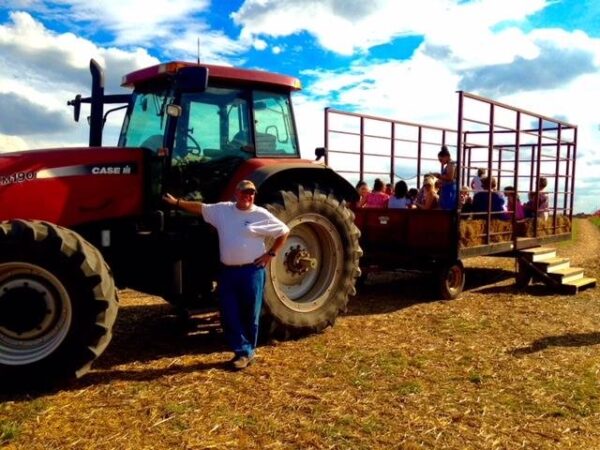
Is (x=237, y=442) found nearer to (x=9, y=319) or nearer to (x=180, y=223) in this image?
(x=9, y=319)

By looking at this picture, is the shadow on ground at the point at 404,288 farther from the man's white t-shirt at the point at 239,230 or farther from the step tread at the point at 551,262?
the man's white t-shirt at the point at 239,230

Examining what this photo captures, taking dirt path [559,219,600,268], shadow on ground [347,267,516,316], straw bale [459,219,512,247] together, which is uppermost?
straw bale [459,219,512,247]

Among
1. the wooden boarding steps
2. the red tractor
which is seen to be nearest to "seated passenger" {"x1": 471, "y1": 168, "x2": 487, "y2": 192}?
the wooden boarding steps

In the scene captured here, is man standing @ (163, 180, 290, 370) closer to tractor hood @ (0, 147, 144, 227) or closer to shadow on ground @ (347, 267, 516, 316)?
tractor hood @ (0, 147, 144, 227)

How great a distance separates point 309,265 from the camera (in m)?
5.72

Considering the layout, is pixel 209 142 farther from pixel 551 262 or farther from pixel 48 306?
pixel 551 262

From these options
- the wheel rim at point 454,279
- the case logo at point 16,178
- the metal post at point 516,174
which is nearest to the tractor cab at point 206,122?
the case logo at point 16,178

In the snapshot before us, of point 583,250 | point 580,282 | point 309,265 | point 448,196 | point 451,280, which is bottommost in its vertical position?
point 583,250

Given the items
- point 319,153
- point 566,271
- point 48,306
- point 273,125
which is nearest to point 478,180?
point 566,271

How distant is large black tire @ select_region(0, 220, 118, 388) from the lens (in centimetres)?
398

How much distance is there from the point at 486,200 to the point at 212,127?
4.45 meters

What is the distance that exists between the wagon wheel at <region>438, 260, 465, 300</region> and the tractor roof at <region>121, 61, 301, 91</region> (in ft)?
10.8

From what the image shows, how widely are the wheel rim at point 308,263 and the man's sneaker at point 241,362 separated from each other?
829mm

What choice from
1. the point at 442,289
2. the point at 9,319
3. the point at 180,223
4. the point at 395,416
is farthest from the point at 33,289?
the point at 442,289
